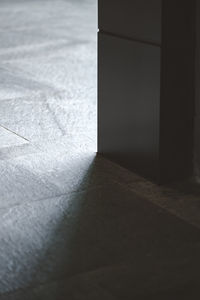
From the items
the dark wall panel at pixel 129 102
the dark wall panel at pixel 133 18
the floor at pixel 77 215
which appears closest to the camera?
the floor at pixel 77 215

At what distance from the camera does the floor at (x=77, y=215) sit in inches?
155

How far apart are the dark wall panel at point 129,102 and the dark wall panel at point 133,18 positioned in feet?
0.24

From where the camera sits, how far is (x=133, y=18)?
5.35 metres

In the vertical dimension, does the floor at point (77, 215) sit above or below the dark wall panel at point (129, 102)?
below

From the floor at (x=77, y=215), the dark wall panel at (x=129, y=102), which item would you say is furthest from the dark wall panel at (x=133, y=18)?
the floor at (x=77, y=215)

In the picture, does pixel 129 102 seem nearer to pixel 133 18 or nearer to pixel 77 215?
pixel 133 18

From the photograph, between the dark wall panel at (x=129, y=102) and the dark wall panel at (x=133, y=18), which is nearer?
the dark wall panel at (x=133, y=18)

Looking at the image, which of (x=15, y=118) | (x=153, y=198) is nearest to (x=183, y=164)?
(x=153, y=198)

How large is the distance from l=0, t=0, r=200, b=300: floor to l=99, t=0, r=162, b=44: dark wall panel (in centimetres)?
108

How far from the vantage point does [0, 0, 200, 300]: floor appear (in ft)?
12.9

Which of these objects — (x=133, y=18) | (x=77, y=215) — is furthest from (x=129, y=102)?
(x=77, y=215)

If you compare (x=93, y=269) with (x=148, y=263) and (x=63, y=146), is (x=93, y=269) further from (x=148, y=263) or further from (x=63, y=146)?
(x=63, y=146)

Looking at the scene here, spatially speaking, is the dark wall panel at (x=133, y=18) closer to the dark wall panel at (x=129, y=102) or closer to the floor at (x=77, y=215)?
the dark wall panel at (x=129, y=102)

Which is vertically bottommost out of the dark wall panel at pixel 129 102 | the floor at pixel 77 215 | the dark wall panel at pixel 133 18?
the floor at pixel 77 215
